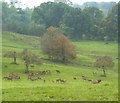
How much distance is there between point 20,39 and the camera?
9638cm

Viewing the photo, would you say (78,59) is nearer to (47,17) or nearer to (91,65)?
(91,65)

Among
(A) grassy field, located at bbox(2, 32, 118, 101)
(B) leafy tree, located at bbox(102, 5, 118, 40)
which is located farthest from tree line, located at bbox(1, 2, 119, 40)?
(A) grassy field, located at bbox(2, 32, 118, 101)

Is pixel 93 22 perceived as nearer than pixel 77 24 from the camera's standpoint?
No

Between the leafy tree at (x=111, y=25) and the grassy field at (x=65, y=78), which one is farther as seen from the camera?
the leafy tree at (x=111, y=25)

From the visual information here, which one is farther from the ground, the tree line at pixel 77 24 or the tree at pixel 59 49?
the tree line at pixel 77 24

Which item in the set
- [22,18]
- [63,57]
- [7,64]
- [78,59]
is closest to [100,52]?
[78,59]

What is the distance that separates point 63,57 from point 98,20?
188 ft

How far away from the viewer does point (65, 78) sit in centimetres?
5022

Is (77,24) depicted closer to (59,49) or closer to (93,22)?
(93,22)

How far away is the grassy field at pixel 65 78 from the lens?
1363 cm

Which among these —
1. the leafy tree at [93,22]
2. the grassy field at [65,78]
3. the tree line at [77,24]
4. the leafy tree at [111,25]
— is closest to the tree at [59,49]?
the grassy field at [65,78]

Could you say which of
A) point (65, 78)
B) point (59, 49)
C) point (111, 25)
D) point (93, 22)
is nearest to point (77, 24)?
point (93, 22)

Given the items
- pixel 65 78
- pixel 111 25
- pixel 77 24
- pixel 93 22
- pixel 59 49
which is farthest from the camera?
pixel 93 22

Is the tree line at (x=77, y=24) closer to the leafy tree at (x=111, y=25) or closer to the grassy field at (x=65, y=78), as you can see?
the leafy tree at (x=111, y=25)
